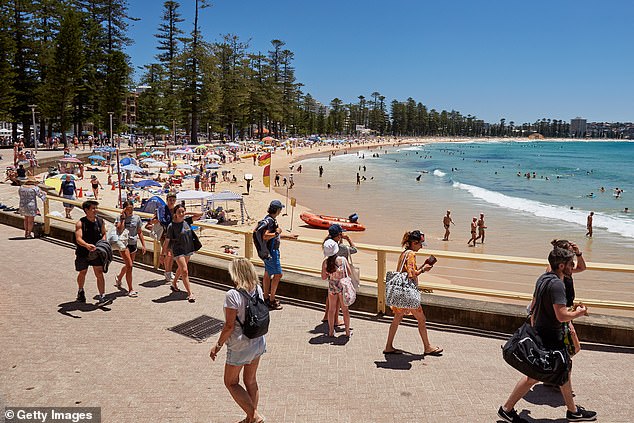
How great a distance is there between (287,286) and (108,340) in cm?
224

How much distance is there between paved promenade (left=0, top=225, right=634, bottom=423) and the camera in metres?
3.67

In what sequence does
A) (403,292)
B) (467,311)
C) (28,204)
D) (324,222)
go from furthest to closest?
(324,222) → (28,204) → (467,311) → (403,292)

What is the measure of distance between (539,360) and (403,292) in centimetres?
137

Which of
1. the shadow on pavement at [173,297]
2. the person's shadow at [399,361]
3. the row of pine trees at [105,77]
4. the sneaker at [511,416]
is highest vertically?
the row of pine trees at [105,77]

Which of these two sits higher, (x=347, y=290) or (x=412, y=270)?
(x=412, y=270)

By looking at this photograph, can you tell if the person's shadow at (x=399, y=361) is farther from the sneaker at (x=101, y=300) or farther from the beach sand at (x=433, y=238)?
the sneaker at (x=101, y=300)

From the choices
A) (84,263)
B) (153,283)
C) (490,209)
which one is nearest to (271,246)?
(153,283)

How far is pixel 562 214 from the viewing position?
2586 cm

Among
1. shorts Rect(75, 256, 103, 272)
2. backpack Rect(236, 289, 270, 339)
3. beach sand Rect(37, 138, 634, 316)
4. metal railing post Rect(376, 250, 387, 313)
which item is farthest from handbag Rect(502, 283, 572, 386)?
shorts Rect(75, 256, 103, 272)

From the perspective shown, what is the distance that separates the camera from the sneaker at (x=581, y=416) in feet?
11.6

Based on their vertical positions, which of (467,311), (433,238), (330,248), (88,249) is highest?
(330,248)

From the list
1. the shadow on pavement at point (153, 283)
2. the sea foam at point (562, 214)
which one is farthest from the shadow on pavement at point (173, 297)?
the sea foam at point (562, 214)

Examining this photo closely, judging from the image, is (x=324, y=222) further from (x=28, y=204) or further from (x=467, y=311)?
(x=467, y=311)

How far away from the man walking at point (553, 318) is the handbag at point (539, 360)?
4cm
